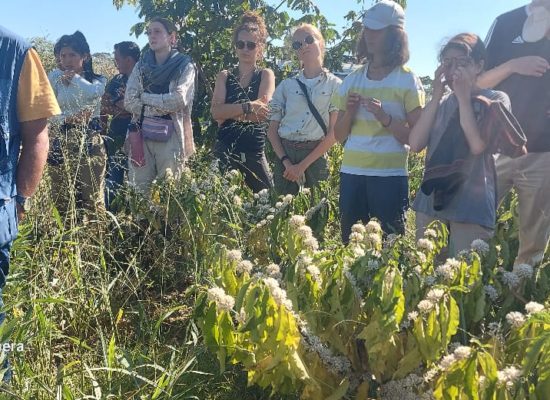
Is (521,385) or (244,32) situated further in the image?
(244,32)

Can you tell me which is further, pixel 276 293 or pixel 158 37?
pixel 158 37

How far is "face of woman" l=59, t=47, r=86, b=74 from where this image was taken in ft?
14.2

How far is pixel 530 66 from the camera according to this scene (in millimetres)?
2561

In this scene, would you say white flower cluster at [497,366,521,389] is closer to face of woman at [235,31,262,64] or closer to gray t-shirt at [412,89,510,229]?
gray t-shirt at [412,89,510,229]

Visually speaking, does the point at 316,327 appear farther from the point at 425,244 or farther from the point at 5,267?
the point at 5,267

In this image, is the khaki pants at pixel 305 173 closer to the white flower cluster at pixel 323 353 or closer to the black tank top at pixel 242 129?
the black tank top at pixel 242 129

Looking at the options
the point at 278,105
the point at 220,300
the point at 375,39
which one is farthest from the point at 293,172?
the point at 220,300

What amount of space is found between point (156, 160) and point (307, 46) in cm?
128

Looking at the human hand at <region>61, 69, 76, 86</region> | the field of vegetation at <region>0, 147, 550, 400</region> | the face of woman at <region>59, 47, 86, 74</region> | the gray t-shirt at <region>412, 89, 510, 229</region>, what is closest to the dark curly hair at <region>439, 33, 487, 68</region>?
the gray t-shirt at <region>412, 89, 510, 229</region>

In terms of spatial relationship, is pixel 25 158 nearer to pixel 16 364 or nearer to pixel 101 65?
pixel 16 364

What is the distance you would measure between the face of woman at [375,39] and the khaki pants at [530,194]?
838mm

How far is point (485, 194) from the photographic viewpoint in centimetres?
239

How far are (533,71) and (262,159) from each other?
183cm

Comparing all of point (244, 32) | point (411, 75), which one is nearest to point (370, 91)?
point (411, 75)
